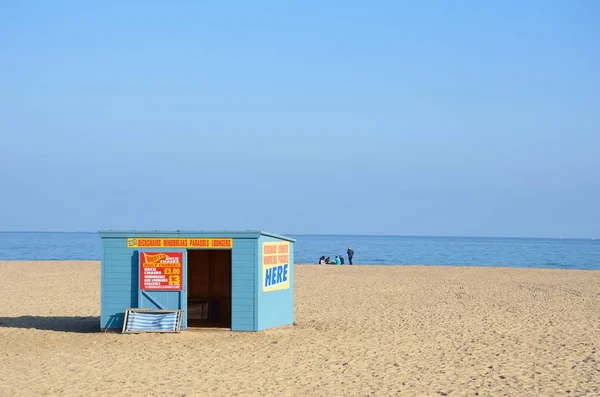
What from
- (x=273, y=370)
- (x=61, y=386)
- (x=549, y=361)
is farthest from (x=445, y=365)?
(x=61, y=386)

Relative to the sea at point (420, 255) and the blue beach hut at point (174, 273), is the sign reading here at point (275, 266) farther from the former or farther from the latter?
the sea at point (420, 255)

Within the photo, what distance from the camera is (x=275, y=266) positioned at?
16594 mm

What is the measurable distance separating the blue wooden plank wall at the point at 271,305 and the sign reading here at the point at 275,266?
13 centimetres

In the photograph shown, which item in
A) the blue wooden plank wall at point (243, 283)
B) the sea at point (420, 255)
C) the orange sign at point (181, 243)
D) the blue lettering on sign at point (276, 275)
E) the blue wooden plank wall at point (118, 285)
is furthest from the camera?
the sea at point (420, 255)

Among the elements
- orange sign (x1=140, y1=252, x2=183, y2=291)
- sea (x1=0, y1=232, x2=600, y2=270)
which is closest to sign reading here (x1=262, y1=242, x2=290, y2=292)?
orange sign (x1=140, y1=252, x2=183, y2=291)

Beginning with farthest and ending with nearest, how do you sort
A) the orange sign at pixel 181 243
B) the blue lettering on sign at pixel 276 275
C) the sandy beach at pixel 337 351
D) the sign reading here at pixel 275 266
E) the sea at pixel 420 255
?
1. the sea at pixel 420 255
2. the blue lettering on sign at pixel 276 275
3. the sign reading here at pixel 275 266
4. the orange sign at pixel 181 243
5. the sandy beach at pixel 337 351

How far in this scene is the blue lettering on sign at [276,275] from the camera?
16047 mm

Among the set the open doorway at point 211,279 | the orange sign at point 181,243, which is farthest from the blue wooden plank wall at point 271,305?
the open doorway at point 211,279

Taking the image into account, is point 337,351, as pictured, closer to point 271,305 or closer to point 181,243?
point 271,305

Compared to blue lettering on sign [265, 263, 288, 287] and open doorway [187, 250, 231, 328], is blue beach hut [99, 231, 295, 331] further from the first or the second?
open doorway [187, 250, 231, 328]

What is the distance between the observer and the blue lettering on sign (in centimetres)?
1605

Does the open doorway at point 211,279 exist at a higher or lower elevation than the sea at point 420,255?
higher

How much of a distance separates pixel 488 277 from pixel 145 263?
2139 cm

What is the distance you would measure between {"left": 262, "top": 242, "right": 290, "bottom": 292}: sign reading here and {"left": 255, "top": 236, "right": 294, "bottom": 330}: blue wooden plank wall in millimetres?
127
